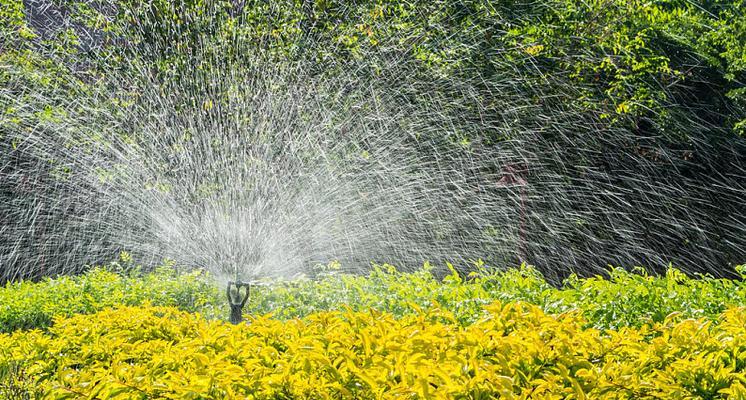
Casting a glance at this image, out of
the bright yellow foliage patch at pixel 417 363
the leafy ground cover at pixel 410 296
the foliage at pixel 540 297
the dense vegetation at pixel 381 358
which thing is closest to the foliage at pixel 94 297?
the leafy ground cover at pixel 410 296

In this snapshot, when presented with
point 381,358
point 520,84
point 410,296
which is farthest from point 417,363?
point 520,84

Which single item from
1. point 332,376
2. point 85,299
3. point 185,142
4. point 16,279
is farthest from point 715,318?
point 16,279

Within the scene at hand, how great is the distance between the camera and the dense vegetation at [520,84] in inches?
395

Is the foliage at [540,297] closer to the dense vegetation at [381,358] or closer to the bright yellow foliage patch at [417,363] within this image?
the dense vegetation at [381,358]

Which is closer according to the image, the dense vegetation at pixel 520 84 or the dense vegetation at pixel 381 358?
the dense vegetation at pixel 381 358

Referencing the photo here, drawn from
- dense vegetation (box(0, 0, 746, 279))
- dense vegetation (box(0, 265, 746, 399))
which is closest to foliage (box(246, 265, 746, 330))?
dense vegetation (box(0, 265, 746, 399))

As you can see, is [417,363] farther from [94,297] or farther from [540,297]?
[94,297]

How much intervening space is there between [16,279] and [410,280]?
8.26m

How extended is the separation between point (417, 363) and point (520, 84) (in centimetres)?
958

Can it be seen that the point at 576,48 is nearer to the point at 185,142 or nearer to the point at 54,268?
the point at 185,142

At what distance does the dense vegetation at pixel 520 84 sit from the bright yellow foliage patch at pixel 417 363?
7.27m

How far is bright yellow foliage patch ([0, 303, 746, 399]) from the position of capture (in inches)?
87.8

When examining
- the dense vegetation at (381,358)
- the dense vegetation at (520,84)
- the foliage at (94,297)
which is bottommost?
the foliage at (94,297)

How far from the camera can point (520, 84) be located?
37.6 feet
